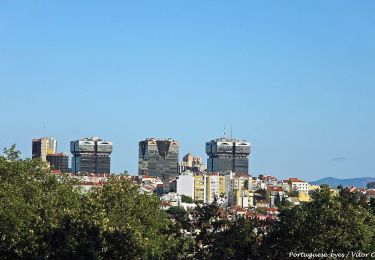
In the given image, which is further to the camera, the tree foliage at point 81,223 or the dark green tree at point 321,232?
the tree foliage at point 81,223

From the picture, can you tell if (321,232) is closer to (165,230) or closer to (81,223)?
(165,230)

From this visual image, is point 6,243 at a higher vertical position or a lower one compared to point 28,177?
lower

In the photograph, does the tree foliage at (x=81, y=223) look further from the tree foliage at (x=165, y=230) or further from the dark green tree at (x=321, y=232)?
the dark green tree at (x=321, y=232)

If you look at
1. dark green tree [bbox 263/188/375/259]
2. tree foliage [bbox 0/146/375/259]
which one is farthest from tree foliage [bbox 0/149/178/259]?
dark green tree [bbox 263/188/375/259]

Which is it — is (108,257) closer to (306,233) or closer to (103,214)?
(103,214)

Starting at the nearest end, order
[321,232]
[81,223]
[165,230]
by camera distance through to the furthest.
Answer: [321,232], [81,223], [165,230]

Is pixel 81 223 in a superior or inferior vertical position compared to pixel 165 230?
superior

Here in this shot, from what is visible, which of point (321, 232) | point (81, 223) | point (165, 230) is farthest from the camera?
point (165, 230)

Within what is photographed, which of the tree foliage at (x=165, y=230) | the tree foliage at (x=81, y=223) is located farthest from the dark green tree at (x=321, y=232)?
the tree foliage at (x=81, y=223)

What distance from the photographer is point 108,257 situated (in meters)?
36.2

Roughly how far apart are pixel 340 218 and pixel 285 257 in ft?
7.94

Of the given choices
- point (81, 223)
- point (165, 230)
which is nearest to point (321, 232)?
point (165, 230)

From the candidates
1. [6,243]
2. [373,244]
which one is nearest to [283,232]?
[373,244]

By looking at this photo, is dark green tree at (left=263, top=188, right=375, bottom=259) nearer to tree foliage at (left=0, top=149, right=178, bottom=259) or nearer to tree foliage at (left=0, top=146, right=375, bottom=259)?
Result: tree foliage at (left=0, top=146, right=375, bottom=259)
